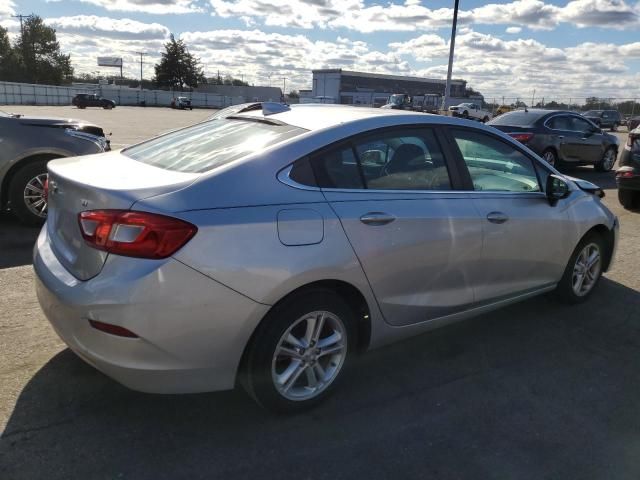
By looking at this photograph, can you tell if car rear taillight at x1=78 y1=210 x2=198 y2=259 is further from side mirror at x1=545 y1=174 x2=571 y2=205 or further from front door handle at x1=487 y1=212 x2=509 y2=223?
side mirror at x1=545 y1=174 x2=571 y2=205

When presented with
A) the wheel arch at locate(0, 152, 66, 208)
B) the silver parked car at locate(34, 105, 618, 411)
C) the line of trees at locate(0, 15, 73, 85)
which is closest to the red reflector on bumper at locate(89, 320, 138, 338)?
the silver parked car at locate(34, 105, 618, 411)

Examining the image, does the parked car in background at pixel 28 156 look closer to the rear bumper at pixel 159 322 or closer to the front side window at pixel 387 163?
the rear bumper at pixel 159 322

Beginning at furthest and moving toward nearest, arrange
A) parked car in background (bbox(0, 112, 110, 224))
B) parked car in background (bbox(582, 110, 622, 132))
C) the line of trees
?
the line of trees < parked car in background (bbox(582, 110, 622, 132)) < parked car in background (bbox(0, 112, 110, 224))

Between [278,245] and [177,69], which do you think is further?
[177,69]

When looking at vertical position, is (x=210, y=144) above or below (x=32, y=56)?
below

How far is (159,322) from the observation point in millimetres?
2424

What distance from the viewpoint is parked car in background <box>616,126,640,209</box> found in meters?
8.76

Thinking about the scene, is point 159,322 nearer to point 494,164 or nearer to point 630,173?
point 494,164

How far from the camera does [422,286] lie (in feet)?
10.9

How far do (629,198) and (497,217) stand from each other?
6.87 m

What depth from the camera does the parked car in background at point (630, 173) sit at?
876 cm

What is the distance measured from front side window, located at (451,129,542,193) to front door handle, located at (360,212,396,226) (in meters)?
0.90

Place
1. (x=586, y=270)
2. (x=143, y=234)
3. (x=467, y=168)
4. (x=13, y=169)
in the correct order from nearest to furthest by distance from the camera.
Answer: (x=143, y=234)
(x=467, y=168)
(x=586, y=270)
(x=13, y=169)

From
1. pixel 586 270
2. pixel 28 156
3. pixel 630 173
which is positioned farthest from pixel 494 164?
pixel 630 173
